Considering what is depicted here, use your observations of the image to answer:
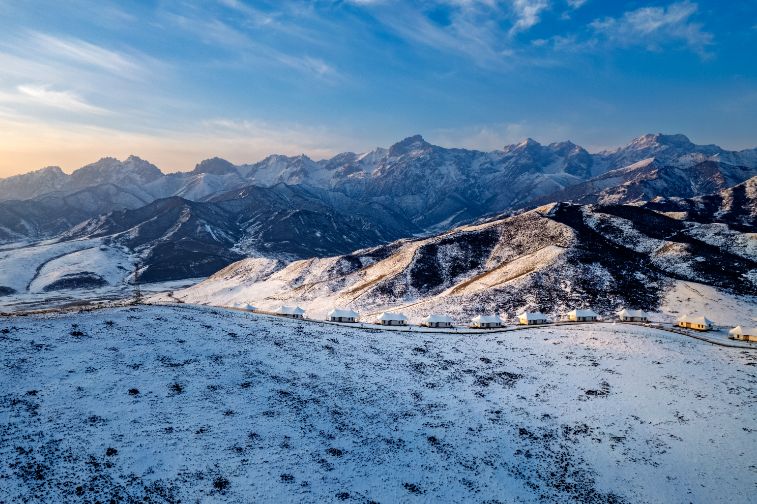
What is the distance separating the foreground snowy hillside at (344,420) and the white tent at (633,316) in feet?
75.2

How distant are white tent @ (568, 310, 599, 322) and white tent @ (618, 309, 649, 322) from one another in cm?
466

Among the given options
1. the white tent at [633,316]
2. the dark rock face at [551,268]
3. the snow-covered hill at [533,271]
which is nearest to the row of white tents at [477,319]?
the white tent at [633,316]

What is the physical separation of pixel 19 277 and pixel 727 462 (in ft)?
873

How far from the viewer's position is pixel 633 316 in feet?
244

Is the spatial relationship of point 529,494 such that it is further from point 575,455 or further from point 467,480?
point 575,455

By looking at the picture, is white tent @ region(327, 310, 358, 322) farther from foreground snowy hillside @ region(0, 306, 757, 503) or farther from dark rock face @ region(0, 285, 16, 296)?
dark rock face @ region(0, 285, 16, 296)

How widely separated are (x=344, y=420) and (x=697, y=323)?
69010mm

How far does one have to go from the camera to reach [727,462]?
1173 inches

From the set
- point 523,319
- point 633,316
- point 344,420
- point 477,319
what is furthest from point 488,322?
point 344,420

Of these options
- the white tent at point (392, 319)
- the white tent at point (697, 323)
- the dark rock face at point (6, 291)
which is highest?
the white tent at point (697, 323)

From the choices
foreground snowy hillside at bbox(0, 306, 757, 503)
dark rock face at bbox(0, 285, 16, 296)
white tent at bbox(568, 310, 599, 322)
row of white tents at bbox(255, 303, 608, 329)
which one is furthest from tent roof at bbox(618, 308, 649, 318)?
dark rock face at bbox(0, 285, 16, 296)

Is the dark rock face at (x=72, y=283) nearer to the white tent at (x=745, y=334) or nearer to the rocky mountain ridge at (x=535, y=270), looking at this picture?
the rocky mountain ridge at (x=535, y=270)

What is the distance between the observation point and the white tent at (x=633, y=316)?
74.2 meters

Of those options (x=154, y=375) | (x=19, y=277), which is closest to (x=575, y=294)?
(x=154, y=375)
